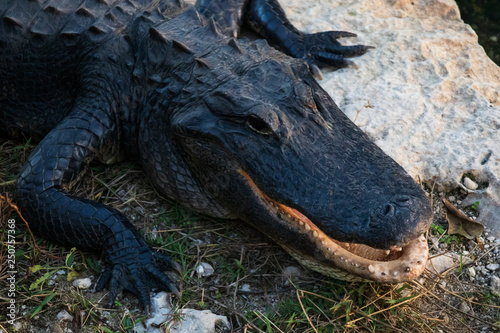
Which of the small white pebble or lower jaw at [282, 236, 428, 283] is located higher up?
lower jaw at [282, 236, 428, 283]

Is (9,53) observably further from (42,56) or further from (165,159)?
(165,159)

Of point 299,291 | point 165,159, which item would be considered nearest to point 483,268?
point 299,291

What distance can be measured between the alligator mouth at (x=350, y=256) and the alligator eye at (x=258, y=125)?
10.2 inches

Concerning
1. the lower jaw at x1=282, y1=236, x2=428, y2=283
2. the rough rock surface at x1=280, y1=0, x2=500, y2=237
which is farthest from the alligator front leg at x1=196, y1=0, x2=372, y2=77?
the lower jaw at x1=282, y1=236, x2=428, y2=283

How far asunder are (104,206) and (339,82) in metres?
1.95

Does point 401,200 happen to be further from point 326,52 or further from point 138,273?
point 326,52

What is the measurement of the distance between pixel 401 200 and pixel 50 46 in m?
2.50

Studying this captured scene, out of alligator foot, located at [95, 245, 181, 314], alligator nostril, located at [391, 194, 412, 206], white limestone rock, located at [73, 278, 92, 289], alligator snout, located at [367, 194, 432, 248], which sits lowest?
white limestone rock, located at [73, 278, 92, 289]

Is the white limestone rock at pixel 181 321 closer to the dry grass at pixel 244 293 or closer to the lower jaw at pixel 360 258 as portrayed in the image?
the dry grass at pixel 244 293

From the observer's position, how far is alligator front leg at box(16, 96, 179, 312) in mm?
2869

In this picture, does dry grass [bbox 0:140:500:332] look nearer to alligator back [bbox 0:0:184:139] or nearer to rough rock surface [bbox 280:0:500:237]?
rough rock surface [bbox 280:0:500:237]

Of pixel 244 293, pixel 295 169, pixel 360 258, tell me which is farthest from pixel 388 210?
pixel 244 293

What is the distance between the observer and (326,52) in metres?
4.18

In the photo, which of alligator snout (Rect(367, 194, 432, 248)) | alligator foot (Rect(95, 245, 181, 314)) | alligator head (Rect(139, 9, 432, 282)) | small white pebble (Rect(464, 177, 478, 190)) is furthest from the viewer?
small white pebble (Rect(464, 177, 478, 190))
